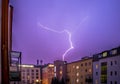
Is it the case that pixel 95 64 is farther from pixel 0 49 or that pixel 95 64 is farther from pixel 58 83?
pixel 0 49

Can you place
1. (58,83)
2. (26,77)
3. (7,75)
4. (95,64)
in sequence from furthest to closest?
(26,77) → (58,83) → (95,64) → (7,75)

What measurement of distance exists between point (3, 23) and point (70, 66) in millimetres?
26488

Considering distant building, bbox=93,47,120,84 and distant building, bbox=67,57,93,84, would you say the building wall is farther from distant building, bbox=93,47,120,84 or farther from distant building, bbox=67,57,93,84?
distant building, bbox=67,57,93,84

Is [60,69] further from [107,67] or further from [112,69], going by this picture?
[112,69]

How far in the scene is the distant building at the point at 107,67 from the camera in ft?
58.8

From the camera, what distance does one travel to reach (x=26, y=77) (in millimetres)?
36906

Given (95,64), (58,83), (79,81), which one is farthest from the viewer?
(79,81)

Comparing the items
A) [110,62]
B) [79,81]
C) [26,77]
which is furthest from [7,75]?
[26,77]

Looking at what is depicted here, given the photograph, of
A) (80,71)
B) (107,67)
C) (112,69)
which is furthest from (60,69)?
(112,69)

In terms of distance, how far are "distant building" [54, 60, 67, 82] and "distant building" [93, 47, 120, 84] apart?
21.3 feet

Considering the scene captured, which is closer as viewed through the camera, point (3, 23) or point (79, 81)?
point (3, 23)

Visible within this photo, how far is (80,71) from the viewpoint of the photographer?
81.6 ft

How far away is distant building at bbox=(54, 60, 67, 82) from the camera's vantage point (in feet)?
92.0

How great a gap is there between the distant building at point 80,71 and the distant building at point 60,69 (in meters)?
0.59
